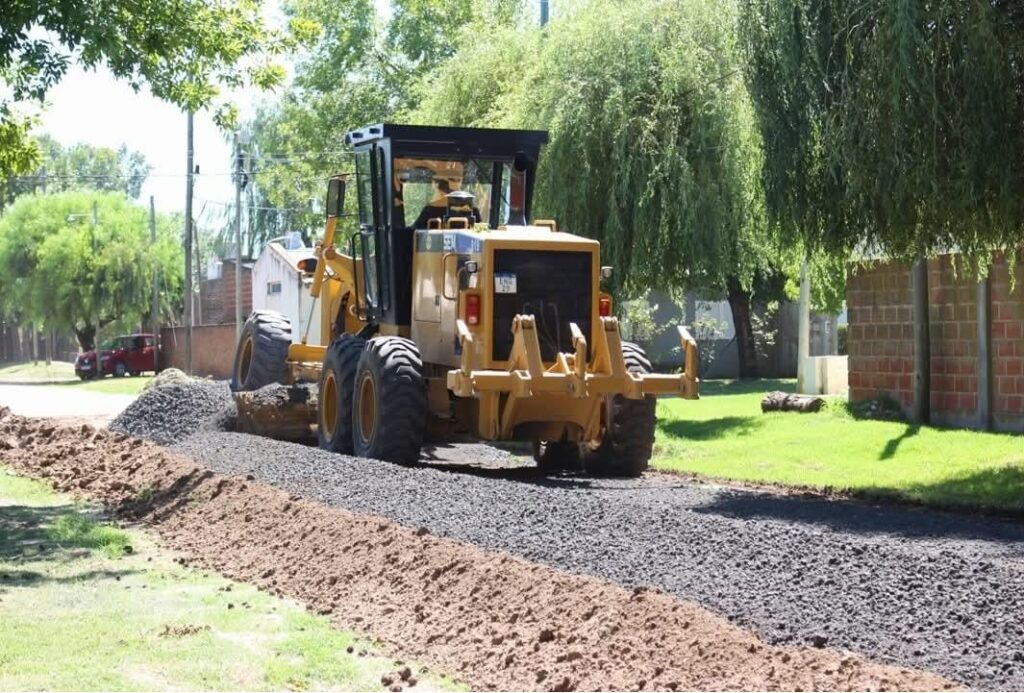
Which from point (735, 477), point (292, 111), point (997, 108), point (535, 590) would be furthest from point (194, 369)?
point (535, 590)

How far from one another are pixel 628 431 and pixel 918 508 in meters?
3.32

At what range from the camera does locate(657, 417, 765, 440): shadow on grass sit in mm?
22469

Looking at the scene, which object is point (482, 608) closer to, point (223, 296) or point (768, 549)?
point (768, 549)

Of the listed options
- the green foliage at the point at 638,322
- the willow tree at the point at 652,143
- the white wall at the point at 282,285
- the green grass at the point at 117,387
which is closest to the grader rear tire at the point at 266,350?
the willow tree at the point at 652,143

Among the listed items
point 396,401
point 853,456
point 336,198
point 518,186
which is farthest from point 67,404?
point 853,456

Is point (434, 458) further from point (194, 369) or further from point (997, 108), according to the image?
point (194, 369)

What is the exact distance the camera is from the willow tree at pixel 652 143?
22.7 metres

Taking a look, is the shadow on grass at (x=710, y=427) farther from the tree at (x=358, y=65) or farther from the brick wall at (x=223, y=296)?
the brick wall at (x=223, y=296)

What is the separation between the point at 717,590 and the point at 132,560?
4984mm

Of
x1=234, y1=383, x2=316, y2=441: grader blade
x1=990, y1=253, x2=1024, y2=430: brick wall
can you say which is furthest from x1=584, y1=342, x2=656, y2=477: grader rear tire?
x1=990, y1=253, x2=1024, y2=430: brick wall

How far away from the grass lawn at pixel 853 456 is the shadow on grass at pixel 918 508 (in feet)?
0.10

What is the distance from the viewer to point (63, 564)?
A: 11070 millimetres

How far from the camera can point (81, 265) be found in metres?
66.2

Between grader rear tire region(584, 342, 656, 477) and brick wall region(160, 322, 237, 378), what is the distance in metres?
34.8
